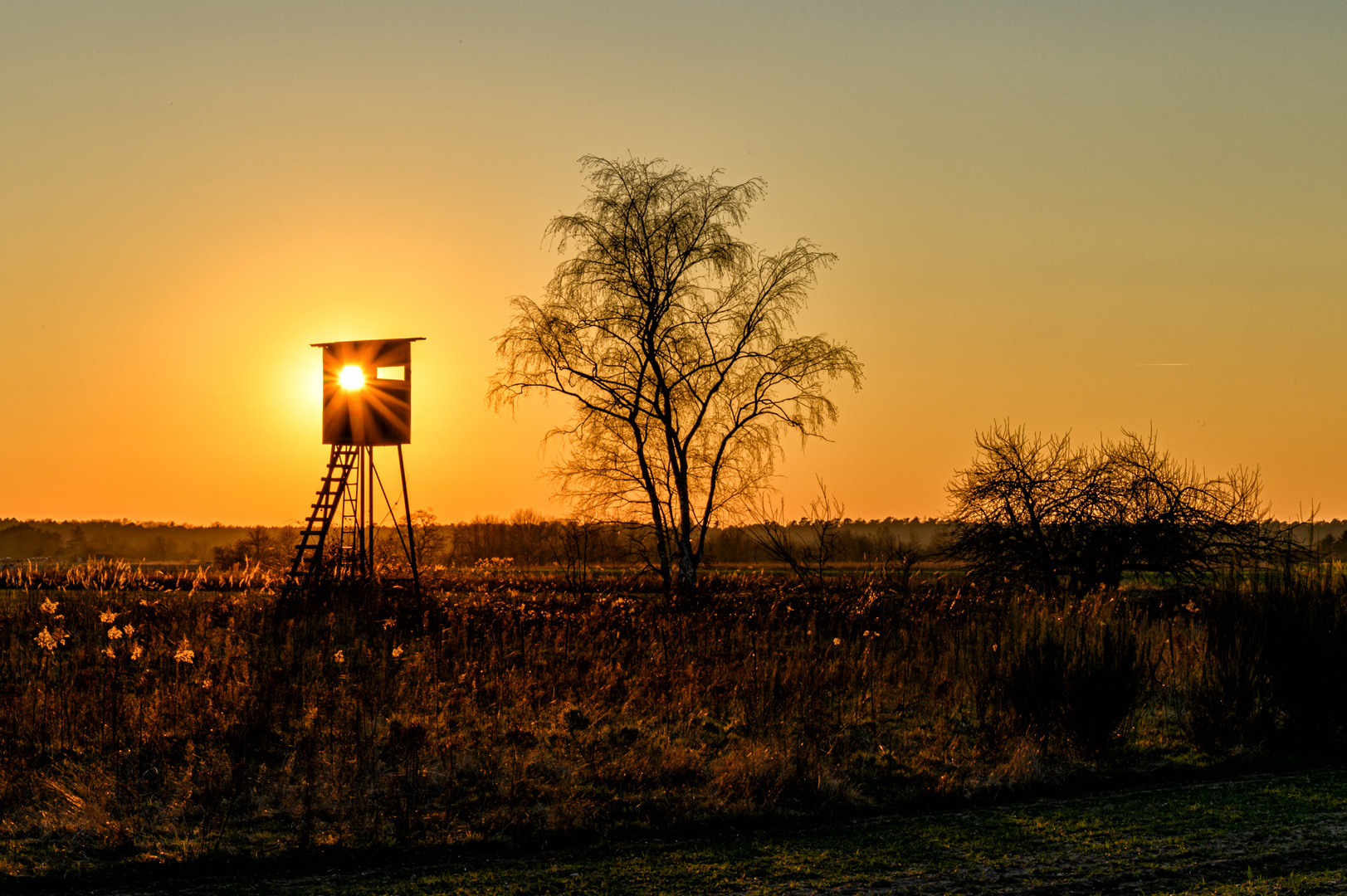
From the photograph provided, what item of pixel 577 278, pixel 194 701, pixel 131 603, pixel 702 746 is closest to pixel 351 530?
pixel 131 603

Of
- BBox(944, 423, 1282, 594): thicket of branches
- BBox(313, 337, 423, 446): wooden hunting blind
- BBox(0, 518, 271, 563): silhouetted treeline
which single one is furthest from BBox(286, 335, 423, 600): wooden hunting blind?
BBox(0, 518, 271, 563): silhouetted treeline

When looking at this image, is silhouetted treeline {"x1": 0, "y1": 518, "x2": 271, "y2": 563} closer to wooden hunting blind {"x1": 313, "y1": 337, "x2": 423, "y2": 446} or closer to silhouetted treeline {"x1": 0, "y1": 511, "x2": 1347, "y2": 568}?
silhouetted treeline {"x1": 0, "y1": 511, "x2": 1347, "y2": 568}

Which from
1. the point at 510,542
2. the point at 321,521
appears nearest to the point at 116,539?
the point at 510,542

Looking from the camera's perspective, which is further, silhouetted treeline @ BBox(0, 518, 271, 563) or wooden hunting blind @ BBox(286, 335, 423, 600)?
silhouetted treeline @ BBox(0, 518, 271, 563)

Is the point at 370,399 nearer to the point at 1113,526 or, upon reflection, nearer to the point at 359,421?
the point at 359,421

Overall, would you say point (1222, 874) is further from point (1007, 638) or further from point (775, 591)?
point (775, 591)

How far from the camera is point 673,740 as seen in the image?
34.0 feet

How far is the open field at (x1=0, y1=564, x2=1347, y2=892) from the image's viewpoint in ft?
24.3

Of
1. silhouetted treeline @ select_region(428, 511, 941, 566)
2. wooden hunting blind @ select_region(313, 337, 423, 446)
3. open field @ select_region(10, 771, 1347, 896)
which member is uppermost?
wooden hunting blind @ select_region(313, 337, 423, 446)

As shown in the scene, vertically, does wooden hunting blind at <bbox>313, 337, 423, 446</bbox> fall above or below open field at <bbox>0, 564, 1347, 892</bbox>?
above

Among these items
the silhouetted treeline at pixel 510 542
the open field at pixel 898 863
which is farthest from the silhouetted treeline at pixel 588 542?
the open field at pixel 898 863

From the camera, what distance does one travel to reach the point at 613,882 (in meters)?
6.69

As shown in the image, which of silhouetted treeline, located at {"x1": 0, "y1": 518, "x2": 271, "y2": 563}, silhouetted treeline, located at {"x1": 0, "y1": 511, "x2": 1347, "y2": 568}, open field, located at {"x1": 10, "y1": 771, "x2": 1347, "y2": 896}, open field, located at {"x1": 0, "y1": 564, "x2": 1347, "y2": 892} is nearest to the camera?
open field, located at {"x1": 10, "y1": 771, "x2": 1347, "y2": 896}

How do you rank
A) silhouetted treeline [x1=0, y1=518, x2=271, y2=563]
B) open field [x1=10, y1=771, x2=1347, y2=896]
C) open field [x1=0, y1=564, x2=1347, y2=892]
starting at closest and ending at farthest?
open field [x1=10, y1=771, x2=1347, y2=896] → open field [x1=0, y1=564, x2=1347, y2=892] → silhouetted treeline [x1=0, y1=518, x2=271, y2=563]
